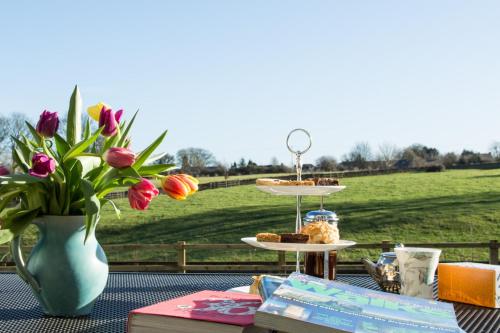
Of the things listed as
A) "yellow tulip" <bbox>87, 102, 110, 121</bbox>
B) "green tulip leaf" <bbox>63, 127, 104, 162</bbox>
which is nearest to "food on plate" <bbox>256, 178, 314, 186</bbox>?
"yellow tulip" <bbox>87, 102, 110, 121</bbox>

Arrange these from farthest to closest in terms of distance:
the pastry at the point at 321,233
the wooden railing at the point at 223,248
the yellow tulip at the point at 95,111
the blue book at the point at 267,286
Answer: the wooden railing at the point at 223,248
the pastry at the point at 321,233
the yellow tulip at the point at 95,111
the blue book at the point at 267,286

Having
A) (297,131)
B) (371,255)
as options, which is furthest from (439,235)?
(297,131)

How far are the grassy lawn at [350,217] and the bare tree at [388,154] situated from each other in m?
4.32

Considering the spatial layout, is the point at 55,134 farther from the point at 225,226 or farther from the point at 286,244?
the point at 225,226

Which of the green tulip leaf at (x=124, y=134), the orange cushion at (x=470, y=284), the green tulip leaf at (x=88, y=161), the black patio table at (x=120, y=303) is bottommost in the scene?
the black patio table at (x=120, y=303)

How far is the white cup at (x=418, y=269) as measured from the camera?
1.70m

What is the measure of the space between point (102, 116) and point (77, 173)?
178mm


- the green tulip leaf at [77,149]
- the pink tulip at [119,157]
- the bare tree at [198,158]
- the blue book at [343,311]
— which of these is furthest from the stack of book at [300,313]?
the bare tree at [198,158]

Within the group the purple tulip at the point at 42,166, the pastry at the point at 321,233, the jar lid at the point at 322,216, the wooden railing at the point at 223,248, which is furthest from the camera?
the wooden railing at the point at 223,248

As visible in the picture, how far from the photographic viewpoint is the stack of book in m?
1.03

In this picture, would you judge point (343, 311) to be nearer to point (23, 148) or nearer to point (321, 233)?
point (321, 233)

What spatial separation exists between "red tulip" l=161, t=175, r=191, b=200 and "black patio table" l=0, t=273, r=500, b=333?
1.19ft

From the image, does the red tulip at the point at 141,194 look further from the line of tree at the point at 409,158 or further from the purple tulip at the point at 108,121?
the line of tree at the point at 409,158

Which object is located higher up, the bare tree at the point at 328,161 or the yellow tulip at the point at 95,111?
the bare tree at the point at 328,161
